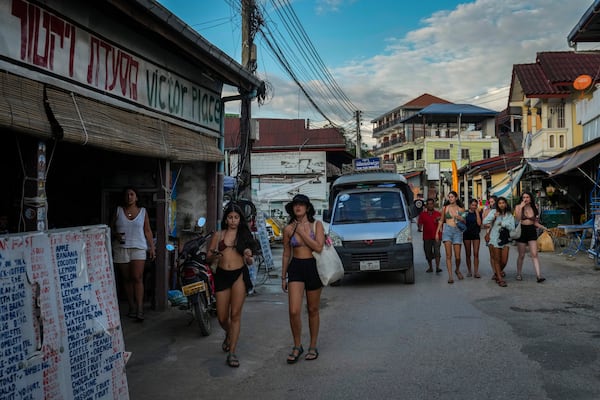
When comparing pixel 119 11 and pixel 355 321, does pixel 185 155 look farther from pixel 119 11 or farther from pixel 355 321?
pixel 355 321

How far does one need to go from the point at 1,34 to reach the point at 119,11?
6.38 ft

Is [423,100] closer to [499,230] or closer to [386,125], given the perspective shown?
[386,125]

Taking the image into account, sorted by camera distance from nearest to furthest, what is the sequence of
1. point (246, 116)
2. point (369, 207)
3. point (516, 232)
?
point (516, 232) → point (369, 207) → point (246, 116)

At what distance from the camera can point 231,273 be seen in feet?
19.1

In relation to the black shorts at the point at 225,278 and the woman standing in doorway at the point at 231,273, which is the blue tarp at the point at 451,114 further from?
the black shorts at the point at 225,278

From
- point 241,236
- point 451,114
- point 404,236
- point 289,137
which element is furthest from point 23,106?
point 451,114

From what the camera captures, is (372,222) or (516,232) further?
(372,222)

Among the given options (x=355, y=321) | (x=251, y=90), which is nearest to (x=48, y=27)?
(x=355, y=321)

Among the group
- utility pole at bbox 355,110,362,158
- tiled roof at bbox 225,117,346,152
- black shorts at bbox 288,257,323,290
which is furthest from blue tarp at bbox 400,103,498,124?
black shorts at bbox 288,257,323,290

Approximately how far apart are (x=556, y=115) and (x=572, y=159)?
1075 centimetres

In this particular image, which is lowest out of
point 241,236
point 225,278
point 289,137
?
point 225,278

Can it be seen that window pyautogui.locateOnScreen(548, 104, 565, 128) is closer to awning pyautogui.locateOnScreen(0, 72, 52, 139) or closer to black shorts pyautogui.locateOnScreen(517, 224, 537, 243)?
black shorts pyautogui.locateOnScreen(517, 224, 537, 243)

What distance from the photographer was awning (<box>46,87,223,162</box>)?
5812mm

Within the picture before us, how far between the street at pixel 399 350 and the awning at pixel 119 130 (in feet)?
8.15
